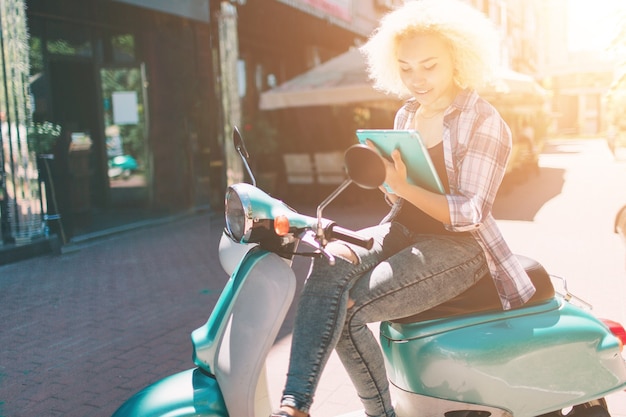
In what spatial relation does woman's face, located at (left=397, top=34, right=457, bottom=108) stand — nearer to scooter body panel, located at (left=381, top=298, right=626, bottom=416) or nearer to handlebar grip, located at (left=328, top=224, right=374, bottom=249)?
handlebar grip, located at (left=328, top=224, right=374, bottom=249)

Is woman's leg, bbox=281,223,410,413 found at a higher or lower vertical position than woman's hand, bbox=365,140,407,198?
lower

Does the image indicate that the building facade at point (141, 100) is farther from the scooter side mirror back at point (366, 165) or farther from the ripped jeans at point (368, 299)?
the scooter side mirror back at point (366, 165)

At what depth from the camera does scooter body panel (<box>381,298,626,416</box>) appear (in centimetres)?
213

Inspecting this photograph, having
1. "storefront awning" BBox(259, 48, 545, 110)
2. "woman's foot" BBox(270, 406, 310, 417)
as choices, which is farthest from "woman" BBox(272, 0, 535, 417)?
"storefront awning" BBox(259, 48, 545, 110)

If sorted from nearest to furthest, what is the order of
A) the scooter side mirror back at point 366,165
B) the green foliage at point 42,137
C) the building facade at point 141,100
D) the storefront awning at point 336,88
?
the scooter side mirror back at point 366,165
the green foliage at point 42,137
the building facade at point 141,100
the storefront awning at point 336,88

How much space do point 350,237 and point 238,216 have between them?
0.37m

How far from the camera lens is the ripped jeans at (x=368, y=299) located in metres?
1.91

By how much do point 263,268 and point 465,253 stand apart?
0.71 meters

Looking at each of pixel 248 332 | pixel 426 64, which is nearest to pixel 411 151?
pixel 426 64

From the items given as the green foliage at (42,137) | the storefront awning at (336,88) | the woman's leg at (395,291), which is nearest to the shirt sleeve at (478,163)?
the woman's leg at (395,291)

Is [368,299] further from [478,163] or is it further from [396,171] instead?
[478,163]

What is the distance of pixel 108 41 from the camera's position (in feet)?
32.6

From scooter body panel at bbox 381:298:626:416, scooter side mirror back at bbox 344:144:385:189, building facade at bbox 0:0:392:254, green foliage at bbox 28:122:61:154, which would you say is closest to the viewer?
scooter side mirror back at bbox 344:144:385:189

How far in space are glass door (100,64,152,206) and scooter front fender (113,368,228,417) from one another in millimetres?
8821
